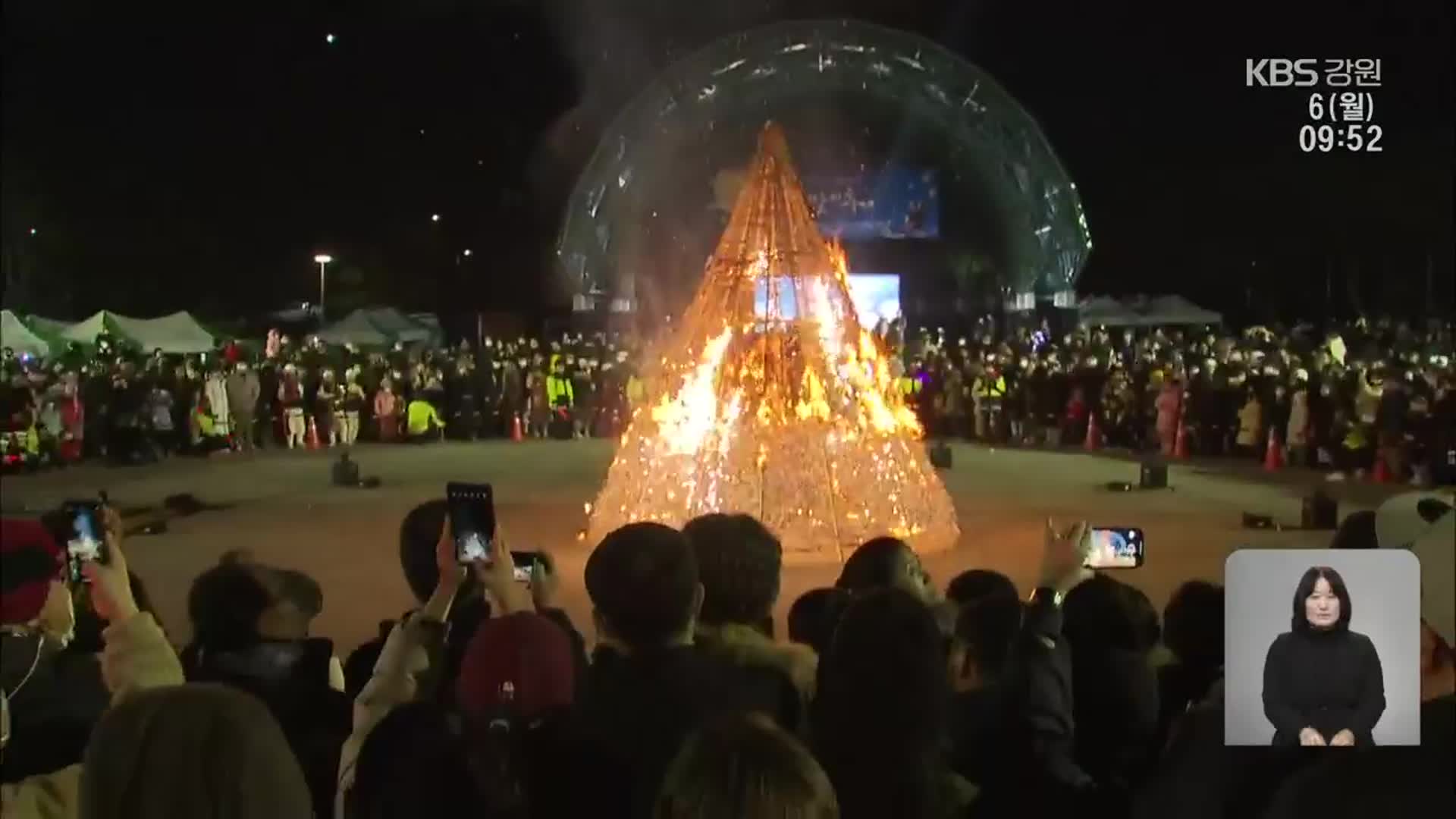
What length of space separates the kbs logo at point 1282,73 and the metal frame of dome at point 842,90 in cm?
935

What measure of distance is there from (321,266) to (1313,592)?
26064 millimetres

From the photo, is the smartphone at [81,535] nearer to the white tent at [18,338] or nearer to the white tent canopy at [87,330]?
the white tent at [18,338]

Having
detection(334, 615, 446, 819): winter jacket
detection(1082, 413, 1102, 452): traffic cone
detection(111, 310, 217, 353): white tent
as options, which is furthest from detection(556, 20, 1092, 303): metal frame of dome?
detection(334, 615, 446, 819): winter jacket

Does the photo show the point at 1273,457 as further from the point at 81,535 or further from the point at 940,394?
the point at 81,535

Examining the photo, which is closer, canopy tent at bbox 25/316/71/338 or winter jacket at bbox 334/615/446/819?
winter jacket at bbox 334/615/446/819

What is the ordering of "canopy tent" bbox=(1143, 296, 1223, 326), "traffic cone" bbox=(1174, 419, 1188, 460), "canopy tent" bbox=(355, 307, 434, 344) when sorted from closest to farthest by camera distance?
1. "traffic cone" bbox=(1174, 419, 1188, 460)
2. "canopy tent" bbox=(1143, 296, 1223, 326)
3. "canopy tent" bbox=(355, 307, 434, 344)

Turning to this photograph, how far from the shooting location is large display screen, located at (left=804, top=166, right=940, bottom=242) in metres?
25.8

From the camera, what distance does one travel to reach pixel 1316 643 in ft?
8.59

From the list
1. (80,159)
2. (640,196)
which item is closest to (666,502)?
(80,159)

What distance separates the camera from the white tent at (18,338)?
→ 1869 cm

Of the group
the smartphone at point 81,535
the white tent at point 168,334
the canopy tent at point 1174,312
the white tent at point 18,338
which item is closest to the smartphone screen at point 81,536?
the smartphone at point 81,535

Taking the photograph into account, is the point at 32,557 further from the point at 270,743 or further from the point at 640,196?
the point at 640,196

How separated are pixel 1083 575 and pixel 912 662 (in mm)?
871

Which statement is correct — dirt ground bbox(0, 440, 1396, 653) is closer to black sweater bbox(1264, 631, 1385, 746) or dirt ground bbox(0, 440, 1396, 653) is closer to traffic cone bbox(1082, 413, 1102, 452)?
traffic cone bbox(1082, 413, 1102, 452)
